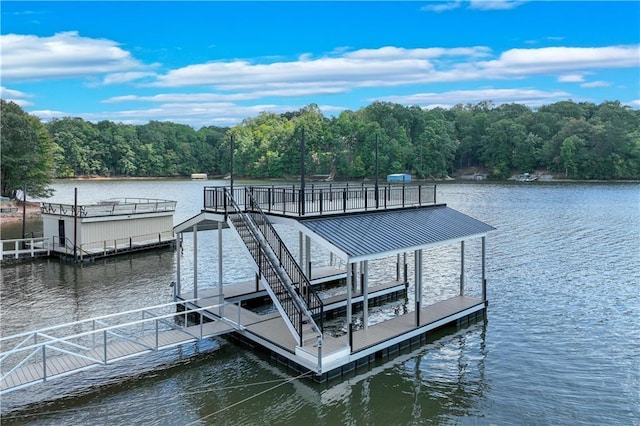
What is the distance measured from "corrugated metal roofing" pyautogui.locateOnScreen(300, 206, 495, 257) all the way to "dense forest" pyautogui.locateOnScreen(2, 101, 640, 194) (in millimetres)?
79931

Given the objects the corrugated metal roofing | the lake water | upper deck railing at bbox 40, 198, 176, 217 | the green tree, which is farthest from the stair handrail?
the green tree

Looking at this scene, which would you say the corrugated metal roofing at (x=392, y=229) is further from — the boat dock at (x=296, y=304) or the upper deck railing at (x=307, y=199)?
the upper deck railing at (x=307, y=199)

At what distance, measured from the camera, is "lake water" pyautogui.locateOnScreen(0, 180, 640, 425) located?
11.2 m

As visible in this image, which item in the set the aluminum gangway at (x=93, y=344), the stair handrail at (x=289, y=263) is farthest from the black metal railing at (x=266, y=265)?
the aluminum gangway at (x=93, y=344)

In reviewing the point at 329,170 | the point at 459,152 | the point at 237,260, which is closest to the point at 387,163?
the point at 329,170

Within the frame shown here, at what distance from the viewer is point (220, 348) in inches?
580

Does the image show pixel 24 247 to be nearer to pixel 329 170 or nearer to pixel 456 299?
pixel 456 299

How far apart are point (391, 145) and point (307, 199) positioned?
315 feet

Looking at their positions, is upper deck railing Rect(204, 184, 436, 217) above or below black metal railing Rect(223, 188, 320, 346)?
above

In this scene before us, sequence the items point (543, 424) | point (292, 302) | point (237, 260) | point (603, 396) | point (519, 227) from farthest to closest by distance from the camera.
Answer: point (519, 227), point (237, 260), point (292, 302), point (603, 396), point (543, 424)

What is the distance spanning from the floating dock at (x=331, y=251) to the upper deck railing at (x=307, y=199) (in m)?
0.03

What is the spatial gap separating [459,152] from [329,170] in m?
34.9

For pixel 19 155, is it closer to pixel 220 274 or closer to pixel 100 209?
pixel 100 209

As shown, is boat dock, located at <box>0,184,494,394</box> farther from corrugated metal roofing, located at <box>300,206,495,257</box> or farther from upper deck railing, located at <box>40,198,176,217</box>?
upper deck railing, located at <box>40,198,176,217</box>
